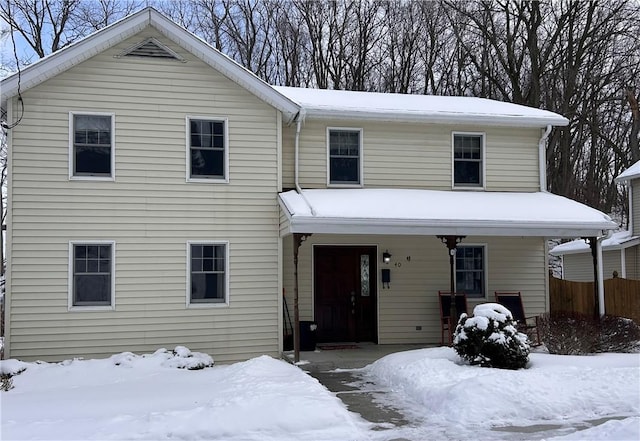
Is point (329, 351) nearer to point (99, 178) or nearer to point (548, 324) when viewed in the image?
point (548, 324)

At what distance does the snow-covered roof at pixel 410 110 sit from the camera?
43.7 feet

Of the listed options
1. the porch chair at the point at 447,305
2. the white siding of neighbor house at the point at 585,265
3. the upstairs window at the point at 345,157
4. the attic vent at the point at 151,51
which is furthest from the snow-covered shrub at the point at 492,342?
the white siding of neighbor house at the point at 585,265

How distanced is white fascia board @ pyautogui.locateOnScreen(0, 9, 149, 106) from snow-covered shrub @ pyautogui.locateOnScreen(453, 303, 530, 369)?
8.27m

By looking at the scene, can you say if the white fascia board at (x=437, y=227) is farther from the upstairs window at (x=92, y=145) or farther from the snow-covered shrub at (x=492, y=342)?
the upstairs window at (x=92, y=145)

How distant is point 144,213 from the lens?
468 inches

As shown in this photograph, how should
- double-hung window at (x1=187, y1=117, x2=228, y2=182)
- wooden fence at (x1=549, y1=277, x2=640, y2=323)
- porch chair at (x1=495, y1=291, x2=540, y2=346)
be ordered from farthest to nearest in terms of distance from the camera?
1. wooden fence at (x1=549, y1=277, x2=640, y2=323)
2. porch chair at (x1=495, y1=291, x2=540, y2=346)
3. double-hung window at (x1=187, y1=117, x2=228, y2=182)

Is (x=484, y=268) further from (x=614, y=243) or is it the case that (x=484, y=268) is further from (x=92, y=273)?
(x=614, y=243)

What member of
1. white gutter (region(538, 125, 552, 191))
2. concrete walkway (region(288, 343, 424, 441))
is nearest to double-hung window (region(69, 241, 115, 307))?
concrete walkway (region(288, 343, 424, 441))

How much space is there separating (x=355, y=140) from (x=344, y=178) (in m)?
0.91

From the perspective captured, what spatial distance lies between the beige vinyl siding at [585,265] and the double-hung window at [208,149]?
16.7 m

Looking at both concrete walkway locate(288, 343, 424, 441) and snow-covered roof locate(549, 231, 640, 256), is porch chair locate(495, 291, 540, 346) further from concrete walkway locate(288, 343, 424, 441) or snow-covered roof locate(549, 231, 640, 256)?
snow-covered roof locate(549, 231, 640, 256)

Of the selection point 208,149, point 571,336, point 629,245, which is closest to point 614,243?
point 629,245

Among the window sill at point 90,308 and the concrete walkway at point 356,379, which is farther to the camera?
the window sill at point 90,308

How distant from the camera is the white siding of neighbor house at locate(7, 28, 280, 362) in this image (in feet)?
37.1
